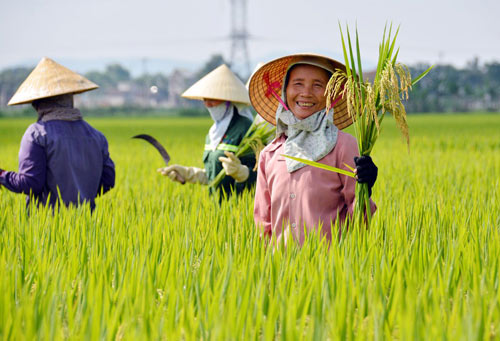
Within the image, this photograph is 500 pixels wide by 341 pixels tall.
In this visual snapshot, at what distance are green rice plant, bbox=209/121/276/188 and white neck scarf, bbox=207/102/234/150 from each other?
0.16 meters

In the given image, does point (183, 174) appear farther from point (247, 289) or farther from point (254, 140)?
point (247, 289)

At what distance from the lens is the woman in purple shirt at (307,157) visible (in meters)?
2.18

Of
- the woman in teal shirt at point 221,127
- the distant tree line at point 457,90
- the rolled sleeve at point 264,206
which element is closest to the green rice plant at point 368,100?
the rolled sleeve at point 264,206

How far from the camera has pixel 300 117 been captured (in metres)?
2.24

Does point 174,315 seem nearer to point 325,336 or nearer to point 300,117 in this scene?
point 325,336

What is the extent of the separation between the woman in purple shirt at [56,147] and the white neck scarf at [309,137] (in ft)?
4.16

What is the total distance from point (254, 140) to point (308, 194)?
1288 millimetres

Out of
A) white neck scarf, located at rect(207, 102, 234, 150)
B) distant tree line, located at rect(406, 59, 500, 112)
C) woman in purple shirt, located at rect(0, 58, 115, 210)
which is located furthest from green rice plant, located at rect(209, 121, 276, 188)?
distant tree line, located at rect(406, 59, 500, 112)

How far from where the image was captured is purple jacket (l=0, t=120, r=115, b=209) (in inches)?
115

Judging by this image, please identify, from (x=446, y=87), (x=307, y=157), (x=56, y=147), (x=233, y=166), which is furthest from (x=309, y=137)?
(x=446, y=87)

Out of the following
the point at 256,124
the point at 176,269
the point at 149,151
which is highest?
the point at 256,124

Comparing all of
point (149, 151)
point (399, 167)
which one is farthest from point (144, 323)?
point (149, 151)

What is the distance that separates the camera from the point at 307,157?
2184mm

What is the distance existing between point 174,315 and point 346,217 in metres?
0.93
